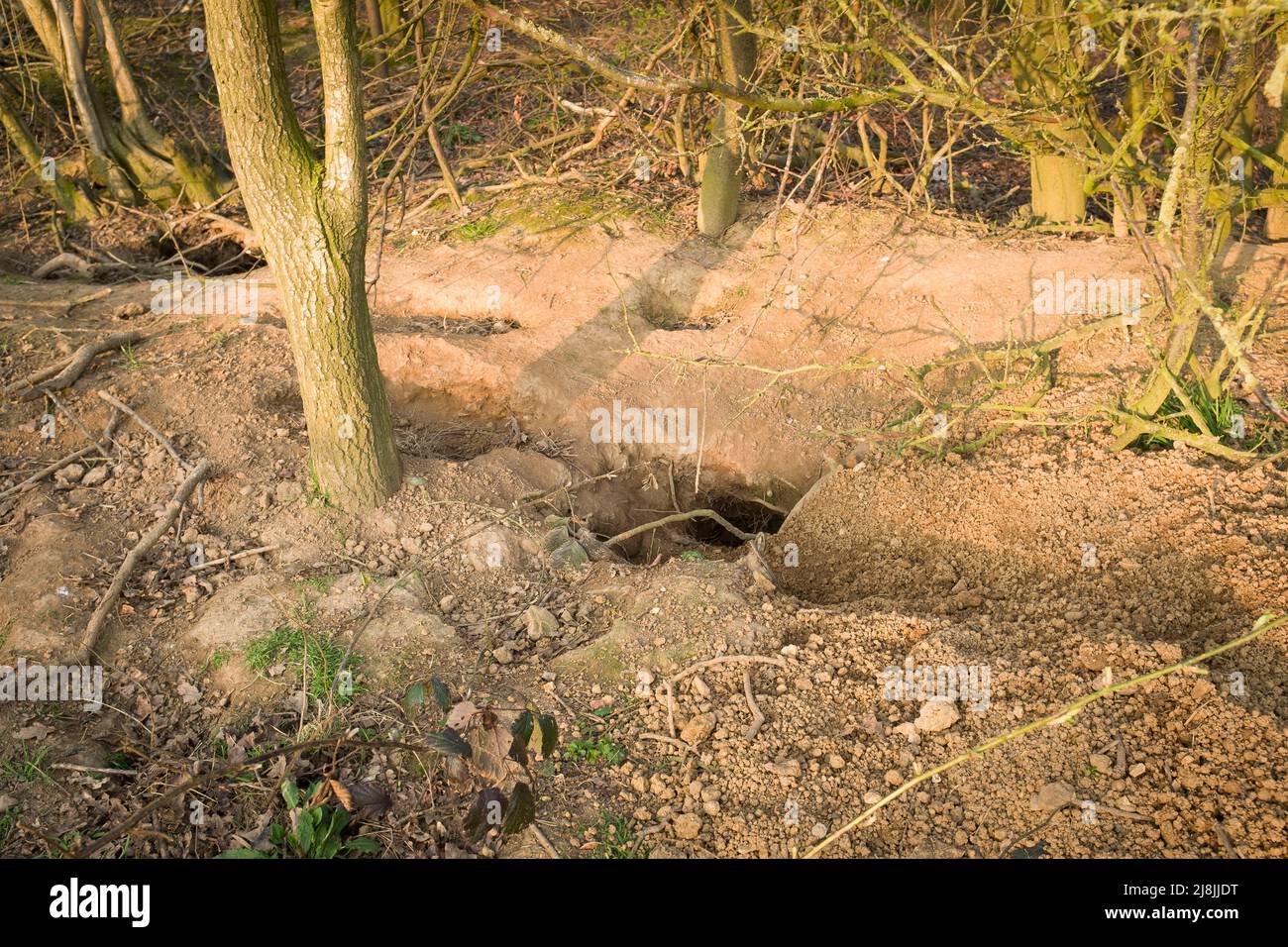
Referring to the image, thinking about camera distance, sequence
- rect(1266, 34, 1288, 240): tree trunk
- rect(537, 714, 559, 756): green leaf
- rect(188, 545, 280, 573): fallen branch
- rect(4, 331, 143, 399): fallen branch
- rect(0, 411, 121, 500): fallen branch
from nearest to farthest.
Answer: rect(537, 714, 559, 756): green leaf
rect(188, 545, 280, 573): fallen branch
rect(0, 411, 121, 500): fallen branch
rect(4, 331, 143, 399): fallen branch
rect(1266, 34, 1288, 240): tree trunk

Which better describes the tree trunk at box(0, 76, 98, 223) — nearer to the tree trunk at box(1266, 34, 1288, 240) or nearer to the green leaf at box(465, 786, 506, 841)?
the green leaf at box(465, 786, 506, 841)

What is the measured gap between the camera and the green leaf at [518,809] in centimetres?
256

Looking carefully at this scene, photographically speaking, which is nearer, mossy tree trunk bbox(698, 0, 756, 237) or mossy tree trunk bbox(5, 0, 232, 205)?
mossy tree trunk bbox(698, 0, 756, 237)

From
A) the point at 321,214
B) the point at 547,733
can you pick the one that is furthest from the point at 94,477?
the point at 547,733

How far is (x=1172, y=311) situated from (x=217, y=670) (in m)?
4.06

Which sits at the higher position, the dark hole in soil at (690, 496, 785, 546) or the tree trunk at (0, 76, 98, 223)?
the tree trunk at (0, 76, 98, 223)

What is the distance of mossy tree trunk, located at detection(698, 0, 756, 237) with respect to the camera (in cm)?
583

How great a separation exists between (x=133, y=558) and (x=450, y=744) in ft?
6.47

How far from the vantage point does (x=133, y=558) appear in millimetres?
3863

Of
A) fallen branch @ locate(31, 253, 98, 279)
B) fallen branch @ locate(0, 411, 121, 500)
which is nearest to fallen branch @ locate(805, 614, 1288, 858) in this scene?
fallen branch @ locate(0, 411, 121, 500)

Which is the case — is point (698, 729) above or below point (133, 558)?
below

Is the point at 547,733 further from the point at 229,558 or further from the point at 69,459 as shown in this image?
the point at 69,459

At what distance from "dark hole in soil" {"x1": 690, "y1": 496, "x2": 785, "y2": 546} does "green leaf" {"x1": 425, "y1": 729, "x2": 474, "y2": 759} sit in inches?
106
